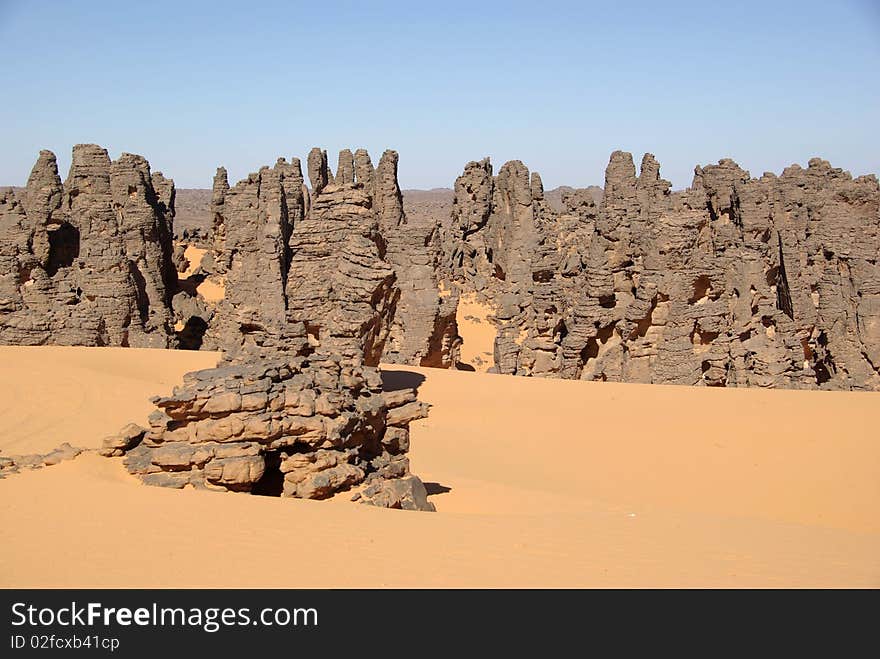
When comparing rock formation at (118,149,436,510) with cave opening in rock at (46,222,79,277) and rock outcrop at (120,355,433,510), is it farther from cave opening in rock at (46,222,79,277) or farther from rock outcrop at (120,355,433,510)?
cave opening in rock at (46,222,79,277)

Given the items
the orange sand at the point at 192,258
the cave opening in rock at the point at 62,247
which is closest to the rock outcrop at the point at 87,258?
the cave opening in rock at the point at 62,247

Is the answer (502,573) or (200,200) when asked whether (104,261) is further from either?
(200,200)

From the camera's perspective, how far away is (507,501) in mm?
9836

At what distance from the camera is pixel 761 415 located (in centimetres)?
1552

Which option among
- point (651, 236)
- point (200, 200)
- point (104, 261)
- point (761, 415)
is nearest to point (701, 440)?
point (761, 415)

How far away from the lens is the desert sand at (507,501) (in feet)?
19.9

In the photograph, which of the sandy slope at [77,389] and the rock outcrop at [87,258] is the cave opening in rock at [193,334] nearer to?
the rock outcrop at [87,258]

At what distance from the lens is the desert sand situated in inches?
239

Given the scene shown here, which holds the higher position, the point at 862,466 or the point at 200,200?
the point at 200,200

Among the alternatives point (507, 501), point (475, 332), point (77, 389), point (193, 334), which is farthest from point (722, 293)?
point (193, 334)

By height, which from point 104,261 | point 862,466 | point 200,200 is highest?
point 200,200
